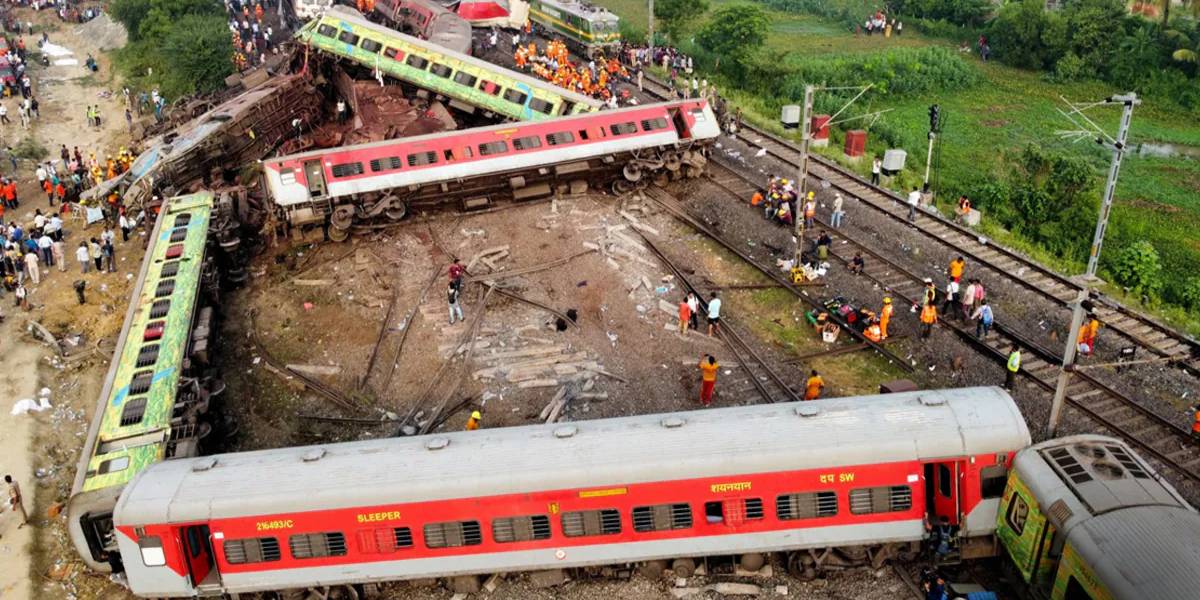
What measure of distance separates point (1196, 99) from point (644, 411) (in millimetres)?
43719

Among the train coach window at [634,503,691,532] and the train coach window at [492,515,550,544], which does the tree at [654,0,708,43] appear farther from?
the train coach window at [492,515,550,544]

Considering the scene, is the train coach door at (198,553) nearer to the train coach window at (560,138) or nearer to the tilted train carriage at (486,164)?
the tilted train carriage at (486,164)

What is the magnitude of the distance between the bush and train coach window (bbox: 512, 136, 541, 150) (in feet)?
63.9

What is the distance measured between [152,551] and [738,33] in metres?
43.8

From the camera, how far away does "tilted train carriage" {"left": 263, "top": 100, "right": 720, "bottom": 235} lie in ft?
107

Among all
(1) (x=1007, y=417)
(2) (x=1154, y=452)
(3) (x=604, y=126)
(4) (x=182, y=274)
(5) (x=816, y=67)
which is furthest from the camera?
(5) (x=816, y=67)

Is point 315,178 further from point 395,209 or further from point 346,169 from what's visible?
point 395,209

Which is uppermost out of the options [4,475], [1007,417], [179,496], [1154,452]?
[1007,417]

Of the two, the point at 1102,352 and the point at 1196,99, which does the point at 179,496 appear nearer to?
the point at 1102,352

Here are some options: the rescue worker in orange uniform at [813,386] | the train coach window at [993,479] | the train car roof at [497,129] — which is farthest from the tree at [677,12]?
the train coach window at [993,479]

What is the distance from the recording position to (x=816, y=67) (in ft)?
183

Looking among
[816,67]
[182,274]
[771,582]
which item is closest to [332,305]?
[182,274]

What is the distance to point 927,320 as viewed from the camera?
25.2 m

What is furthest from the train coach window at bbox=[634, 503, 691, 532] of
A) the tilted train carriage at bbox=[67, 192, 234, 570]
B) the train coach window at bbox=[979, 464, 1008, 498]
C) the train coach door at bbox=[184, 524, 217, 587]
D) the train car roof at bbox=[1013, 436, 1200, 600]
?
the tilted train carriage at bbox=[67, 192, 234, 570]
